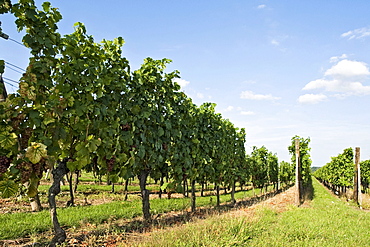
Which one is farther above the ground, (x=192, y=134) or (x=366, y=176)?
(x=192, y=134)

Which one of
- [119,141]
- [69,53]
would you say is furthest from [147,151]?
[69,53]

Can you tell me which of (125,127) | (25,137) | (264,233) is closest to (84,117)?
(25,137)

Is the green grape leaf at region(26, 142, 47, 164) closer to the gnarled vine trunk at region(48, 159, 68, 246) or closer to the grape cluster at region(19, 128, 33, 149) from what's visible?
the grape cluster at region(19, 128, 33, 149)

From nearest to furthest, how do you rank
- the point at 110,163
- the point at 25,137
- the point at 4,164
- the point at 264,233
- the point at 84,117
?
the point at 4,164, the point at 25,137, the point at 84,117, the point at 110,163, the point at 264,233

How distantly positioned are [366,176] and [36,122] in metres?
35.2

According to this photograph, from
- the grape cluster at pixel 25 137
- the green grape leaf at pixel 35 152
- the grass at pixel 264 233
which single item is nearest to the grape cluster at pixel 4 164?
the grape cluster at pixel 25 137

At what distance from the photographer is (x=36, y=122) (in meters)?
3.71

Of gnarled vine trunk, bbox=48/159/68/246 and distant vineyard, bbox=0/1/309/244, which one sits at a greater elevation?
distant vineyard, bbox=0/1/309/244

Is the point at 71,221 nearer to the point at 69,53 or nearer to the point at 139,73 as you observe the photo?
the point at 139,73

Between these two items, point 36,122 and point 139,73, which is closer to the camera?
point 36,122

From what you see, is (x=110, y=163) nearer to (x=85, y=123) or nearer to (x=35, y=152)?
(x=85, y=123)

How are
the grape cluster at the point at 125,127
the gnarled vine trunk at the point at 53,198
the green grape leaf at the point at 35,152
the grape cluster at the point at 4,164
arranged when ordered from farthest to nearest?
1. the grape cluster at the point at 125,127
2. the gnarled vine trunk at the point at 53,198
3. the grape cluster at the point at 4,164
4. the green grape leaf at the point at 35,152

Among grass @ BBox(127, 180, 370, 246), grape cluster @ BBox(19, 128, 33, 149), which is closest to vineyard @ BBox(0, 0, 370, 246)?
grape cluster @ BBox(19, 128, 33, 149)

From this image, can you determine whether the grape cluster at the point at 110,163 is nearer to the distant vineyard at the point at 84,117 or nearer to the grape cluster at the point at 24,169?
the distant vineyard at the point at 84,117
